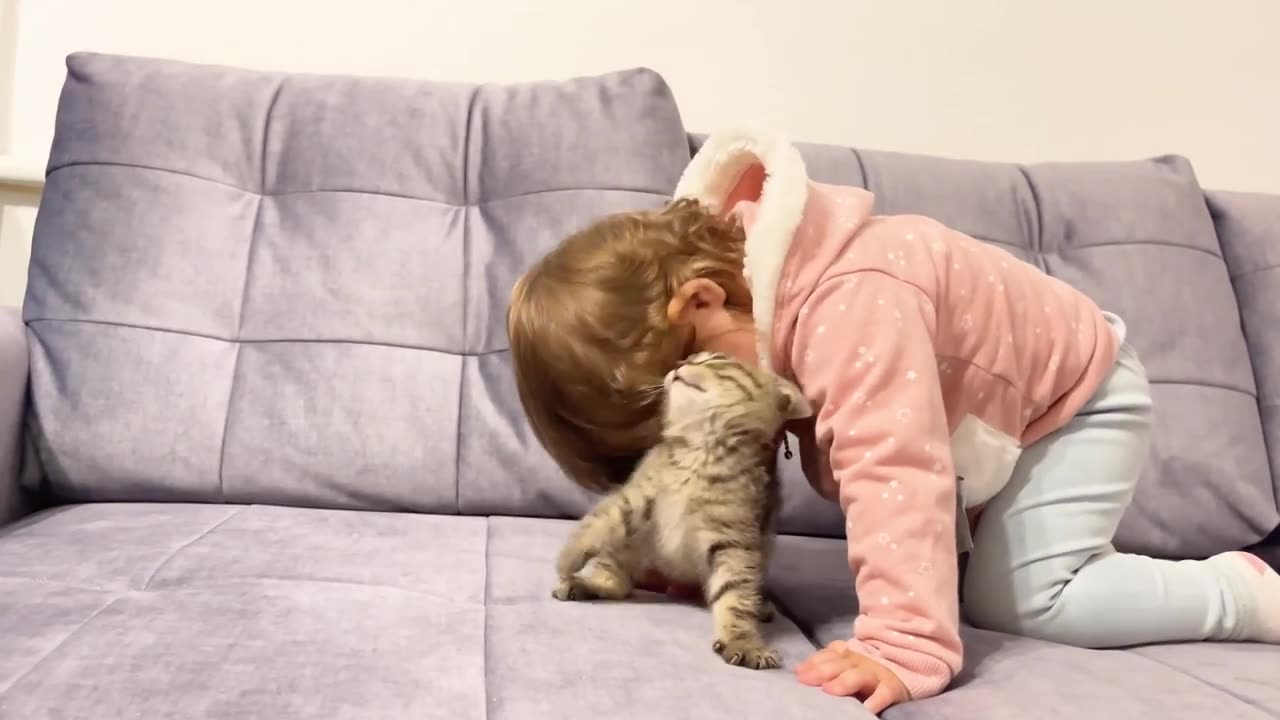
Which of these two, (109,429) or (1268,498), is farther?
(1268,498)

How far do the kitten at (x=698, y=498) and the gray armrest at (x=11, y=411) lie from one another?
750 mm

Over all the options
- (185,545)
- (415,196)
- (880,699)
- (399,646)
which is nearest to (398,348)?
(415,196)

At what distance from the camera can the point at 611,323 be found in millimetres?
1014

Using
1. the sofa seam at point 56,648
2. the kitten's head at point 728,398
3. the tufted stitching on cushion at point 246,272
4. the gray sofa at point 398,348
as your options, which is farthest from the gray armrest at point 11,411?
the kitten's head at point 728,398

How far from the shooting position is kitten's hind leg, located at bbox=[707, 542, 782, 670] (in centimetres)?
83

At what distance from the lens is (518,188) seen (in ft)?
4.66

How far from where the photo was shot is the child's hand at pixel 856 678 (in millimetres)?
775

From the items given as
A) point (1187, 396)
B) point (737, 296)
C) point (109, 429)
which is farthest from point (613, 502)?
point (1187, 396)

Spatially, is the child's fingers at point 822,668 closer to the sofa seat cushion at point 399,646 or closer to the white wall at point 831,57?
the sofa seat cushion at point 399,646

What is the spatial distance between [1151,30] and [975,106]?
43 centimetres

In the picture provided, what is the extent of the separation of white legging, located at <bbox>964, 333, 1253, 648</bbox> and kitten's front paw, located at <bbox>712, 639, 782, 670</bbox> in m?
0.37

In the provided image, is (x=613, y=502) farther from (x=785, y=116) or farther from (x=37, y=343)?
(x=785, y=116)

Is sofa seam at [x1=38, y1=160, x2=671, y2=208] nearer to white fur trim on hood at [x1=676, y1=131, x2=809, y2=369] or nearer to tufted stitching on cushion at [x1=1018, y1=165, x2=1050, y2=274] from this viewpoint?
white fur trim on hood at [x1=676, y1=131, x2=809, y2=369]

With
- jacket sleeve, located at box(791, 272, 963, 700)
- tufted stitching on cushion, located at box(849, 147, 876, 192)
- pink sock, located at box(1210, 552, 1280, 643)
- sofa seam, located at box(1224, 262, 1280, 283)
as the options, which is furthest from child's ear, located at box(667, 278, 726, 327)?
sofa seam, located at box(1224, 262, 1280, 283)
